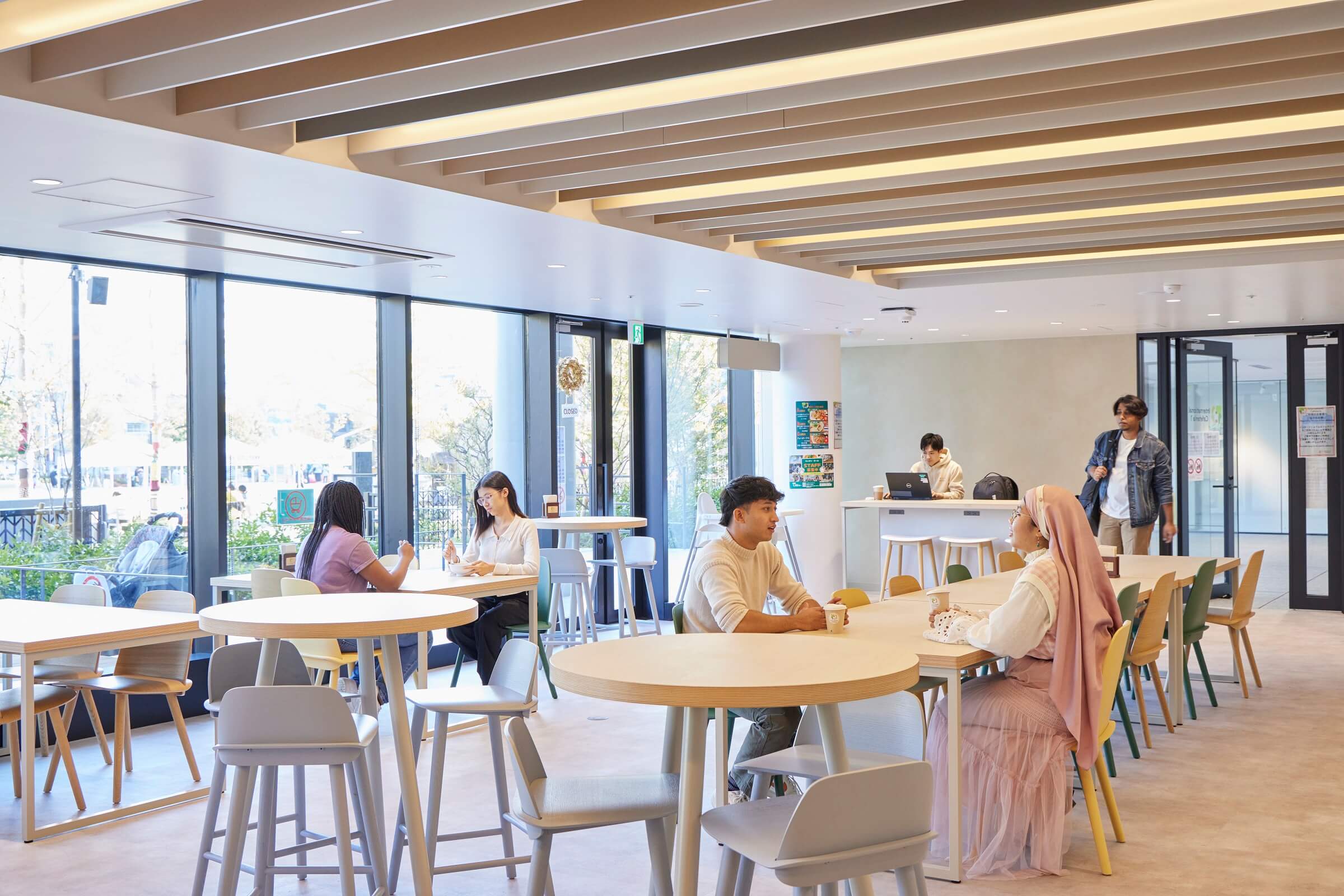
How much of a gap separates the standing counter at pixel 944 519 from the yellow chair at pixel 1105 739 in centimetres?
515

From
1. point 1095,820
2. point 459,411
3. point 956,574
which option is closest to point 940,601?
point 1095,820

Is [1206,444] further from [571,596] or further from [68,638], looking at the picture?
[68,638]

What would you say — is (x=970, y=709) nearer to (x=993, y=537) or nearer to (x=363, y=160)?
(x=363, y=160)

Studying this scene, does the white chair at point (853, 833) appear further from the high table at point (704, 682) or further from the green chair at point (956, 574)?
the green chair at point (956, 574)

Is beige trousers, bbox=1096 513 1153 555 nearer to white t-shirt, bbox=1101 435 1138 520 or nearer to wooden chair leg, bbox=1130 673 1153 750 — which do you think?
white t-shirt, bbox=1101 435 1138 520

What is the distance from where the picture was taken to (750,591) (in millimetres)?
4473

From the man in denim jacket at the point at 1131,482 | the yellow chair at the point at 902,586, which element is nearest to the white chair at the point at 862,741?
the yellow chair at the point at 902,586

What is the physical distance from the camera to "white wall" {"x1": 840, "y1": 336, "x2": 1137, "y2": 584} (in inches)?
469

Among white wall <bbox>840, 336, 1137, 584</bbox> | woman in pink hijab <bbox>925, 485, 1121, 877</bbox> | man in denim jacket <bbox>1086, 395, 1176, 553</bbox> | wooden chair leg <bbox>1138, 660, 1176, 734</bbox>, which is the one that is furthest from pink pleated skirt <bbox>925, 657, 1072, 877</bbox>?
white wall <bbox>840, 336, 1137, 584</bbox>

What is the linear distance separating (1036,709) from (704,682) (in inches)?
76.9

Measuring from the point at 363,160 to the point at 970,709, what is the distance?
3.01m

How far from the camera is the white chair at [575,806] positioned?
2604 mm

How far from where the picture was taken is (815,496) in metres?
10.9

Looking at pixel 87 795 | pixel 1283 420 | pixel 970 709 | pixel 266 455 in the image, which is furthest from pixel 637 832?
pixel 1283 420
